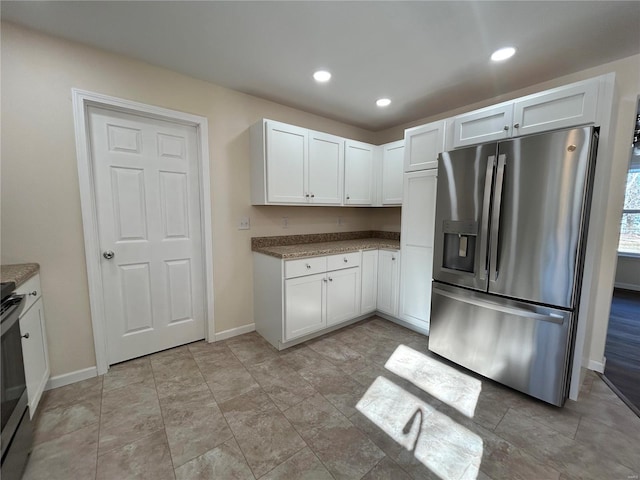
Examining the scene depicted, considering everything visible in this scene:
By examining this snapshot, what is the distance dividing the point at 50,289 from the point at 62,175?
84 centimetres

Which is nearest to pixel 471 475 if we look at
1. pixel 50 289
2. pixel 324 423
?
pixel 324 423

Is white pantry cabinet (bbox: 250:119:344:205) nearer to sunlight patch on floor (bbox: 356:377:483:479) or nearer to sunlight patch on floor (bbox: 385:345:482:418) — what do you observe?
sunlight patch on floor (bbox: 385:345:482:418)

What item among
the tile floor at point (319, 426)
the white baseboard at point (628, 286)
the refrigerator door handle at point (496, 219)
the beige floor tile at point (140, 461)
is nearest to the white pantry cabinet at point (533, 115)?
the refrigerator door handle at point (496, 219)

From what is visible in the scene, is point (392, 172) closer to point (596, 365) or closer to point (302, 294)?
point (302, 294)

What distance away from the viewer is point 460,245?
2.18 metres

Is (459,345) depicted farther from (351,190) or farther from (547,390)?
(351,190)

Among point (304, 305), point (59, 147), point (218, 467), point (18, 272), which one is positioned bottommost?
point (218, 467)

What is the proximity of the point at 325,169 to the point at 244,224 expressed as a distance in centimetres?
109

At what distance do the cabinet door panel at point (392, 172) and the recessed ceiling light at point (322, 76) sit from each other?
125 cm

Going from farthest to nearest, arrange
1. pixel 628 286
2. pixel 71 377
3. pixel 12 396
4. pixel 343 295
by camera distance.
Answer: pixel 628 286 → pixel 343 295 → pixel 71 377 → pixel 12 396

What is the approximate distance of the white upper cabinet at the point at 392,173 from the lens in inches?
125

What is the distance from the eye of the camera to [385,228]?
3850 millimetres

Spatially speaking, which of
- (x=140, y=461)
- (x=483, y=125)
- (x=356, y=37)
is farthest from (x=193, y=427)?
(x=483, y=125)

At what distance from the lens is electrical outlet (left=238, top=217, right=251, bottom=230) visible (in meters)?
2.75
